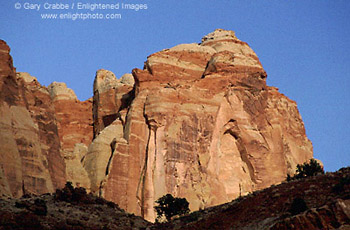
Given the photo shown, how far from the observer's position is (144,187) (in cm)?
7894

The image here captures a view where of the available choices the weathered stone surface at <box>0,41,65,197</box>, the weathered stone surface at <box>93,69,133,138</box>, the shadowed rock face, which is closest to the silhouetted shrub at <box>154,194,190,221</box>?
the weathered stone surface at <box>0,41,65,197</box>

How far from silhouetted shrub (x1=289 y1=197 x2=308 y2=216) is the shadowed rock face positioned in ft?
123

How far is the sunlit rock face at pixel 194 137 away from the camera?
79.1m

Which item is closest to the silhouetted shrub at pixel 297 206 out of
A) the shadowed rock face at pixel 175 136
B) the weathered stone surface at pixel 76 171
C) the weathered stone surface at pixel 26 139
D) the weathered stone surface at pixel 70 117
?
the weathered stone surface at pixel 26 139

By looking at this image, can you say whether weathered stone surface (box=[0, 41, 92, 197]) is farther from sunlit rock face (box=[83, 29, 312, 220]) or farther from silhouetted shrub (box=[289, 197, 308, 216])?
silhouetted shrub (box=[289, 197, 308, 216])

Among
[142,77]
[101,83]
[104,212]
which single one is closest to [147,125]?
[142,77]

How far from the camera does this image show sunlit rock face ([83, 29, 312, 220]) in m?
79.1

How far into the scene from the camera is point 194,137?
81.9m

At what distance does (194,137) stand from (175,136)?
2.19 metres

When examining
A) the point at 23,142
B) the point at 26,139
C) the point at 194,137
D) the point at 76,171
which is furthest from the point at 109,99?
the point at 23,142

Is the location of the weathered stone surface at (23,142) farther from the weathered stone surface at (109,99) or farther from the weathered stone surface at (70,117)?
the weathered stone surface at (70,117)

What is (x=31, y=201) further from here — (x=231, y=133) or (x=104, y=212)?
(x=231, y=133)

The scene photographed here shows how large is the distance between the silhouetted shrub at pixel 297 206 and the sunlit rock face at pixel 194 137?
39.0 meters

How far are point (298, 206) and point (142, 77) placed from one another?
53.5m
